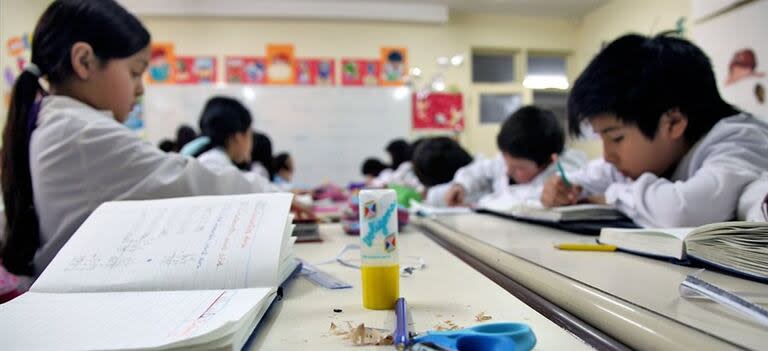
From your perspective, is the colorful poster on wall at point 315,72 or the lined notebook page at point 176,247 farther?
the colorful poster on wall at point 315,72

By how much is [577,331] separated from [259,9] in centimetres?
422

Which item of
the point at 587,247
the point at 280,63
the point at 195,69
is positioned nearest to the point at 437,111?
the point at 280,63

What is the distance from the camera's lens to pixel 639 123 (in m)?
0.97

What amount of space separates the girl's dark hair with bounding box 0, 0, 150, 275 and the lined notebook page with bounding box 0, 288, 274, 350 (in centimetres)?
41

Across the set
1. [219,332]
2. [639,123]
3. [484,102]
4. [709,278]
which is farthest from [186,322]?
[484,102]

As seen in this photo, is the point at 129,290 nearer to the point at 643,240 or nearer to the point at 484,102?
the point at 643,240

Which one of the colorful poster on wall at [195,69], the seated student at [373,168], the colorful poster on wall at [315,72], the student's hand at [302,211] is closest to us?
the student's hand at [302,211]

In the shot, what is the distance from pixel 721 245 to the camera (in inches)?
20.6

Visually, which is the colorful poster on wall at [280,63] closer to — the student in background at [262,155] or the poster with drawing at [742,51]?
the student in background at [262,155]

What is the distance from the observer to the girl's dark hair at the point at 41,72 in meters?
0.77

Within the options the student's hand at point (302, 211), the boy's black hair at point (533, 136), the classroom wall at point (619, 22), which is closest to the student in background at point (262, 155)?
the boy's black hair at point (533, 136)

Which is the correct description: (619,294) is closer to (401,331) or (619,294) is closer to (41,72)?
(401,331)

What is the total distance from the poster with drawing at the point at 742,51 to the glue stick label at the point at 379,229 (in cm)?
267

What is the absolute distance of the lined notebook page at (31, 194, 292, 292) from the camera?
1.55ft
